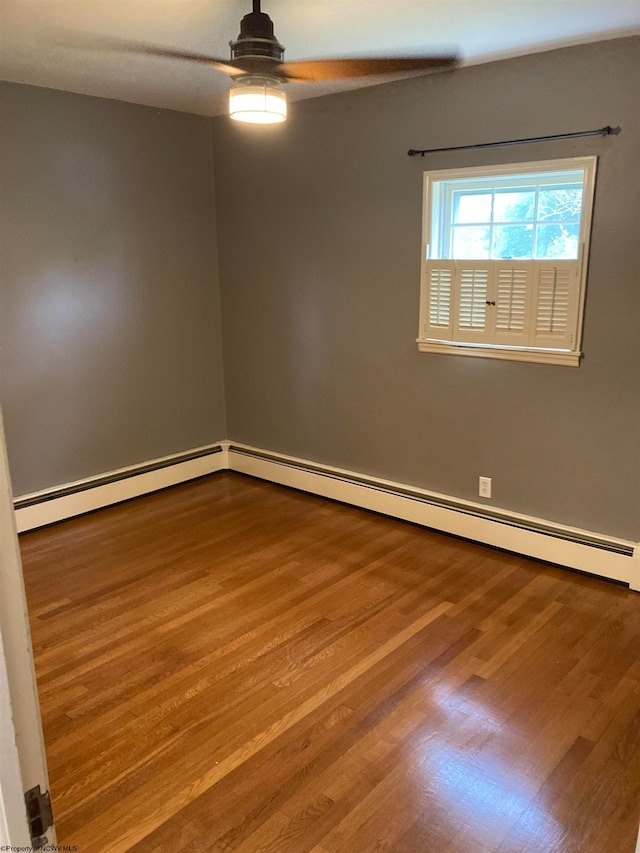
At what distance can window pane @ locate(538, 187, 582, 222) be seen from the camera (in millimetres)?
3104

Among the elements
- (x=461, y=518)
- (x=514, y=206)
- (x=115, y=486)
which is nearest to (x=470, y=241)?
(x=514, y=206)

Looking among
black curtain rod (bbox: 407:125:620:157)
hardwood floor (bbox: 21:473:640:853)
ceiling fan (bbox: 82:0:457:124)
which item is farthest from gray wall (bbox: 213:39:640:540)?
ceiling fan (bbox: 82:0:457:124)

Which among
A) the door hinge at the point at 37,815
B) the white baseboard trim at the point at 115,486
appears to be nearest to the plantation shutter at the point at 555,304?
the white baseboard trim at the point at 115,486

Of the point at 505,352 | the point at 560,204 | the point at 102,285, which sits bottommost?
the point at 505,352

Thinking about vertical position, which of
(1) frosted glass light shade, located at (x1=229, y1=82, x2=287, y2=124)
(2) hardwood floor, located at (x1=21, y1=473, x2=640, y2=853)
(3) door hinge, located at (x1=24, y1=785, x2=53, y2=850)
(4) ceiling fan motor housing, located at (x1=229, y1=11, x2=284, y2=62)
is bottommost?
(2) hardwood floor, located at (x1=21, y1=473, x2=640, y2=853)

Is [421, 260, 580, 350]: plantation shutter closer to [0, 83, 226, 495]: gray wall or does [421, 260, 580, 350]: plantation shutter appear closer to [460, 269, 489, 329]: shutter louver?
[460, 269, 489, 329]: shutter louver

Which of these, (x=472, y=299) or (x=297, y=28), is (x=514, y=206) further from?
(x=297, y=28)

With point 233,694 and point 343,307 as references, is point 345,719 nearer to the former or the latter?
point 233,694

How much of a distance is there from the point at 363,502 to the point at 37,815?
328 centimetres

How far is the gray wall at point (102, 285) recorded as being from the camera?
365 cm

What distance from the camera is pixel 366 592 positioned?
10.4 feet

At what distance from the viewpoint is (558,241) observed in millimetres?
3170

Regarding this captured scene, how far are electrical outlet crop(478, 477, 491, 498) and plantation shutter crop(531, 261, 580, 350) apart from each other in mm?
794

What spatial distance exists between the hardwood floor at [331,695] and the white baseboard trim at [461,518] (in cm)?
9
